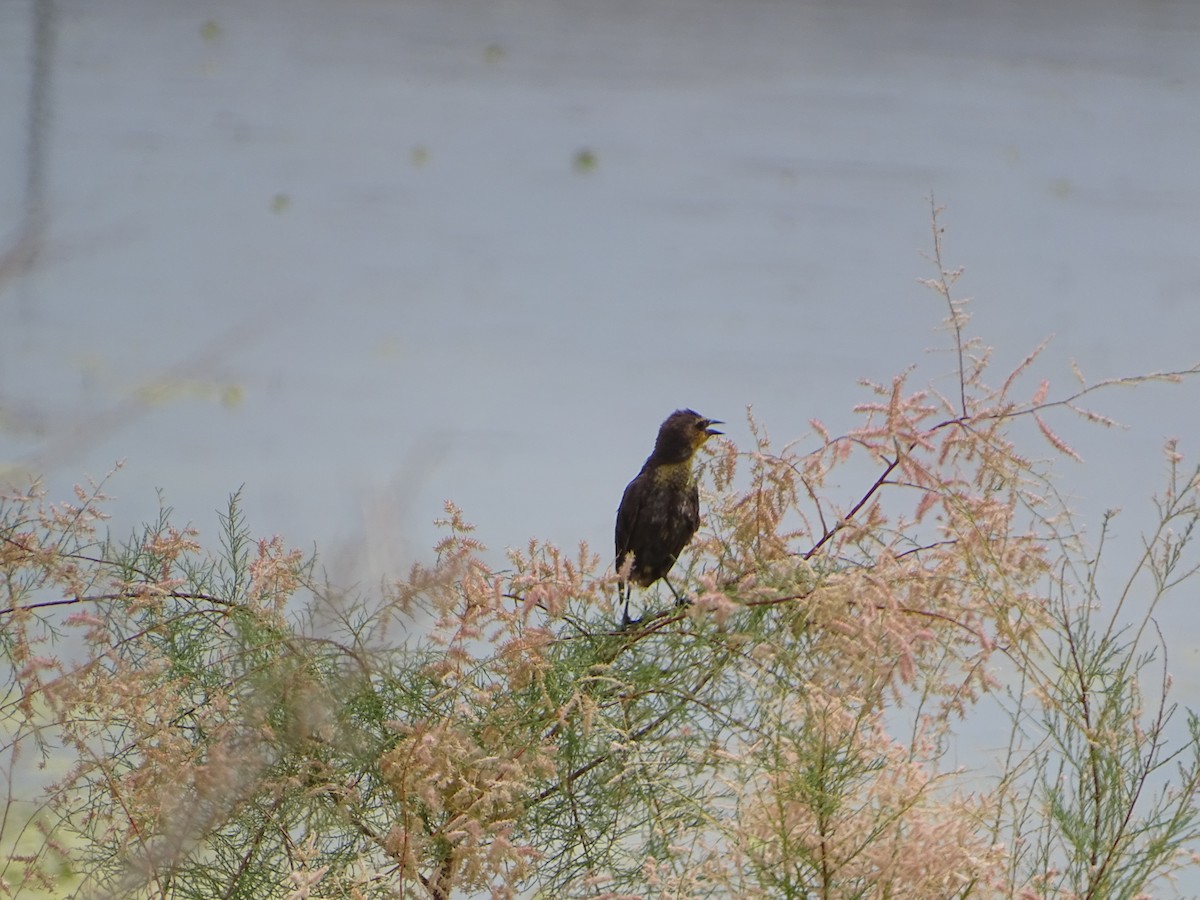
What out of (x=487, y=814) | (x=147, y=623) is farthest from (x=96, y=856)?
(x=487, y=814)

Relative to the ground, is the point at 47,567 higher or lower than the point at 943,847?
higher

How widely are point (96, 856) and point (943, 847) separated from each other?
0.52 metres

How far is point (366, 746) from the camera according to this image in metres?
0.72

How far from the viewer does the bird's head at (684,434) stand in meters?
0.84

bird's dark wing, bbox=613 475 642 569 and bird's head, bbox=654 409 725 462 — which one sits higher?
bird's head, bbox=654 409 725 462

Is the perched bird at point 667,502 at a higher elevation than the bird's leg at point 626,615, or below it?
higher

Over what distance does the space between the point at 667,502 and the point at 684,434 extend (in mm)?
45

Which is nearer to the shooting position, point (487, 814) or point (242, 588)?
point (487, 814)

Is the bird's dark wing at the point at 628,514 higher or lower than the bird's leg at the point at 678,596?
higher

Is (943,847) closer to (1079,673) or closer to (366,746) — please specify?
(1079,673)

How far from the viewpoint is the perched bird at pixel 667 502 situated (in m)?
0.83

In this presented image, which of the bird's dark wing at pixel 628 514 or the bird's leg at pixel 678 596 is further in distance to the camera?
the bird's dark wing at pixel 628 514

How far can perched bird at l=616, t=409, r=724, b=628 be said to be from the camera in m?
0.83

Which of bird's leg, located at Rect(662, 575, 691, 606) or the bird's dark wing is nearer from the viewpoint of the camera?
bird's leg, located at Rect(662, 575, 691, 606)
